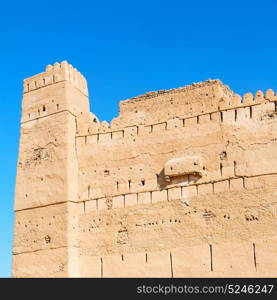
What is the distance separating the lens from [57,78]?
66.1 feet

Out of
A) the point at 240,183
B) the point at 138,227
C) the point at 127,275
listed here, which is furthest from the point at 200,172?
the point at 127,275

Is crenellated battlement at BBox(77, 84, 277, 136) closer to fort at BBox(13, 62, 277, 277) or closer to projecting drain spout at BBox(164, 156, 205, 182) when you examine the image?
fort at BBox(13, 62, 277, 277)

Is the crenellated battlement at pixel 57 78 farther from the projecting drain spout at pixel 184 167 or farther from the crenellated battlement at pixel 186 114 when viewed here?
the projecting drain spout at pixel 184 167

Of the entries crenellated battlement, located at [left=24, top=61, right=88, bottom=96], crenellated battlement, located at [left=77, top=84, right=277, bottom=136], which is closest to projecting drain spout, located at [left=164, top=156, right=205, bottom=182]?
crenellated battlement, located at [left=77, top=84, right=277, bottom=136]

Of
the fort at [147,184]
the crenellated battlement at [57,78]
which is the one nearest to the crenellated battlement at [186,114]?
the fort at [147,184]

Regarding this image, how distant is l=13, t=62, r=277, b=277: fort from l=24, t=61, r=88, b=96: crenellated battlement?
0.05 metres

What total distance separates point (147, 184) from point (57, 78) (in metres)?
4.57

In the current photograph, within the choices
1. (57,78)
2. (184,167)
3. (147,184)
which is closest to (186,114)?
(184,167)

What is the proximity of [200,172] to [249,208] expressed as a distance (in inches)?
65.6

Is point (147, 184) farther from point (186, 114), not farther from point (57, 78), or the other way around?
point (57, 78)

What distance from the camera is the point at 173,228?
56.4 ft

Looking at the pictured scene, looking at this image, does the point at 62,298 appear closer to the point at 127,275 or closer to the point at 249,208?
the point at 127,275

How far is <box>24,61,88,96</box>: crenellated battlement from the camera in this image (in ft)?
Answer: 66.0

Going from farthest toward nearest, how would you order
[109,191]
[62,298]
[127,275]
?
[109,191]
[127,275]
[62,298]
